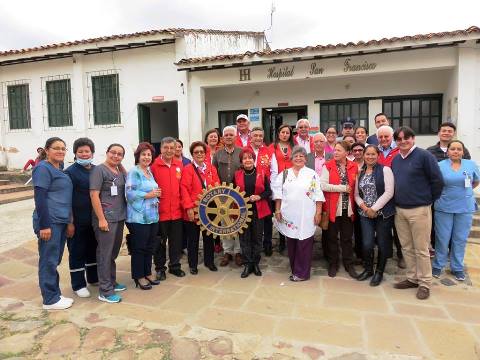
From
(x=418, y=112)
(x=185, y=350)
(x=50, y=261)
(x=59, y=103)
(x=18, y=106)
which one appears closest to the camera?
(x=185, y=350)

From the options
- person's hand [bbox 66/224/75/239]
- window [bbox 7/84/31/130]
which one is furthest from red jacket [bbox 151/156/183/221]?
window [bbox 7/84/31/130]

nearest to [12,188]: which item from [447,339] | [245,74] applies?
[245,74]

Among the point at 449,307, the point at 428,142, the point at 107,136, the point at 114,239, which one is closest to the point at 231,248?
the point at 114,239

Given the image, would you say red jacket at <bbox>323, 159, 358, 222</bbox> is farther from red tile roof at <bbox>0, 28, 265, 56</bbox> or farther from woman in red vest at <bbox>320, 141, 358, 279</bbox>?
red tile roof at <bbox>0, 28, 265, 56</bbox>

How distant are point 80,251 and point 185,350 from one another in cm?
172

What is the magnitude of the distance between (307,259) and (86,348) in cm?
247

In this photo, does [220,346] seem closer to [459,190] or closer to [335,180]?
[335,180]

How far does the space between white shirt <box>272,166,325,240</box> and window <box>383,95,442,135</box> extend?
5.65 metres

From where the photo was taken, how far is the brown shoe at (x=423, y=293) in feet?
11.7

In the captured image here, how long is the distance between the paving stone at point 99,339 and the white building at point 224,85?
22.6 feet

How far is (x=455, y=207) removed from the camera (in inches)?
154

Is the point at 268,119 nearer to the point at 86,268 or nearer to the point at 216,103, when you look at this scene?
the point at 216,103

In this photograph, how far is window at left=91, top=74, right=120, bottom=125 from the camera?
10172 millimetres

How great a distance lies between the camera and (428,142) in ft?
27.7
